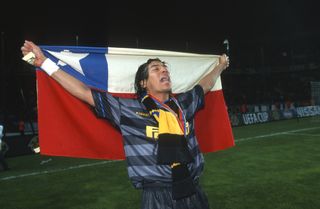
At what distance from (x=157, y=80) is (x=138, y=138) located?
484 mm

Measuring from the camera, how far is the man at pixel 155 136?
2678 millimetres

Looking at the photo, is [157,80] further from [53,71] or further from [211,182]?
[211,182]

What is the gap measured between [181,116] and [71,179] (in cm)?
648

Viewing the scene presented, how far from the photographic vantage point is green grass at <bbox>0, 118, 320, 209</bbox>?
6.47m

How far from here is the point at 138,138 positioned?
278 centimetres

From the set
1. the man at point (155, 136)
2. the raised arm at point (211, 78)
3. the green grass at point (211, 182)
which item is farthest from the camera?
the green grass at point (211, 182)

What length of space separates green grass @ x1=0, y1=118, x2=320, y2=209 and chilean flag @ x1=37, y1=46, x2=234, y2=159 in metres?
2.62

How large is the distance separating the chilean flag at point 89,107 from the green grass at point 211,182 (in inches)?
103

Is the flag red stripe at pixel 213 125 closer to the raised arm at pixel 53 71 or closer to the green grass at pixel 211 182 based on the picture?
the raised arm at pixel 53 71

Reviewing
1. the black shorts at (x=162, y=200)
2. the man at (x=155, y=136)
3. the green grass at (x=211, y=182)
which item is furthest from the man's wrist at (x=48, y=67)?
the green grass at (x=211, y=182)

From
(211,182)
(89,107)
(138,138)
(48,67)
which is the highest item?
(48,67)

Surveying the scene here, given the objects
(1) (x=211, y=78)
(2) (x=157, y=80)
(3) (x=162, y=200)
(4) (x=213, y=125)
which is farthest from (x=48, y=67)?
(4) (x=213, y=125)

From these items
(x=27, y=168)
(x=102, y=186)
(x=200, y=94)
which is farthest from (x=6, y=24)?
(x=200, y=94)

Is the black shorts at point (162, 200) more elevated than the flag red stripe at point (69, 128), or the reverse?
the flag red stripe at point (69, 128)
